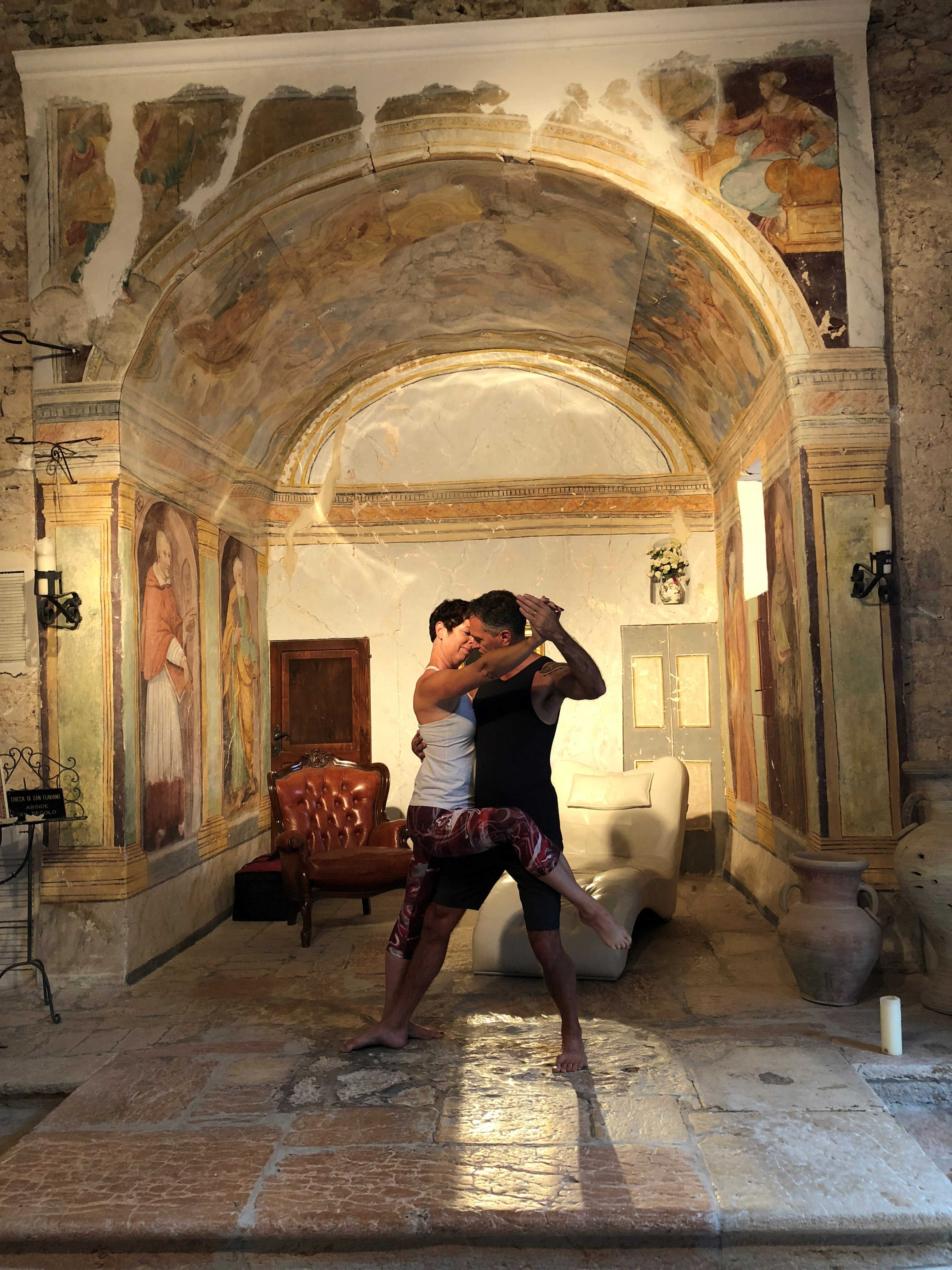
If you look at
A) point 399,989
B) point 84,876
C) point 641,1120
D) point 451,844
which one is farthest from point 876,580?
point 84,876

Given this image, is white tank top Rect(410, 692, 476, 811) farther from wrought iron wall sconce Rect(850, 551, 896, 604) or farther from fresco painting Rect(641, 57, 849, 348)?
fresco painting Rect(641, 57, 849, 348)

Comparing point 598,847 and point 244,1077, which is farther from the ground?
point 598,847

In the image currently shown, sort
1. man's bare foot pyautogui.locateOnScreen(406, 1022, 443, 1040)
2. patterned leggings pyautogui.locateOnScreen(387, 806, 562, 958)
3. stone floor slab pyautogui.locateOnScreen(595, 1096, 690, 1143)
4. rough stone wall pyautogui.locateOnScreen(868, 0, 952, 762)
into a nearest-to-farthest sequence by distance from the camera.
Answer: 1. stone floor slab pyautogui.locateOnScreen(595, 1096, 690, 1143)
2. patterned leggings pyautogui.locateOnScreen(387, 806, 562, 958)
3. man's bare foot pyautogui.locateOnScreen(406, 1022, 443, 1040)
4. rough stone wall pyautogui.locateOnScreen(868, 0, 952, 762)

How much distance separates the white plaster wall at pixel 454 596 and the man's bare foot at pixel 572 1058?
4.89 metres

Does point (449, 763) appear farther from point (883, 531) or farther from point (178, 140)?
point (178, 140)

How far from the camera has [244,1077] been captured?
14.0 feet

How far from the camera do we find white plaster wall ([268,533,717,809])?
9.15 metres

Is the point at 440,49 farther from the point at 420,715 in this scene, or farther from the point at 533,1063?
the point at 533,1063

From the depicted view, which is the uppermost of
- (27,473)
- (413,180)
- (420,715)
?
(413,180)

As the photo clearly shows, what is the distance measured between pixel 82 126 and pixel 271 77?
1.22 metres

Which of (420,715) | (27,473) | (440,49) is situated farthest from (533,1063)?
(440,49)

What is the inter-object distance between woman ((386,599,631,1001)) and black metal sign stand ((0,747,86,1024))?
2258 millimetres


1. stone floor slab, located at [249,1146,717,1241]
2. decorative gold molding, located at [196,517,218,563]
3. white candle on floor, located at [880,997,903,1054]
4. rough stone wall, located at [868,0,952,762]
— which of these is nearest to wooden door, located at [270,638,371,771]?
decorative gold molding, located at [196,517,218,563]

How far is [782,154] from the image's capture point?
19.2 ft
